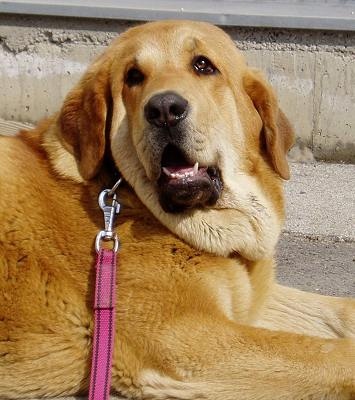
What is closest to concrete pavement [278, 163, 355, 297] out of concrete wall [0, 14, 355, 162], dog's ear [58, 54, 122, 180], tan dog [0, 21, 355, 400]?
concrete wall [0, 14, 355, 162]

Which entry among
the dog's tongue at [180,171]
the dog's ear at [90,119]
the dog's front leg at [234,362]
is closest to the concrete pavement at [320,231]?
the dog's front leg at [234,362]

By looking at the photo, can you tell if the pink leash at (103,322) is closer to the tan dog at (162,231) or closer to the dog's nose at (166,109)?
the tan dog at (162,231)

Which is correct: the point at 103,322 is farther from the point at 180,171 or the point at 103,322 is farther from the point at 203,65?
the point at 203,65

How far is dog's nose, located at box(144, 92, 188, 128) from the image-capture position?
11.8 feet

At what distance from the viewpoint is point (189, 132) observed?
12.1 ft

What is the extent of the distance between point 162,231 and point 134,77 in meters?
0.72

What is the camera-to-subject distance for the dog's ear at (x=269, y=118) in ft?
13.5

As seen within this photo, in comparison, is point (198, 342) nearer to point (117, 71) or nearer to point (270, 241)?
point (270, 241)

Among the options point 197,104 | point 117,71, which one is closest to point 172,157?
point 197,104

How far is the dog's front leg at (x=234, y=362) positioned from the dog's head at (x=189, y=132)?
1.46ft

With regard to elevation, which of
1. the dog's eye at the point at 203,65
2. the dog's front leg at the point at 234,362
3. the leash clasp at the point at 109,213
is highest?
the dog's eye at the point at 203,65

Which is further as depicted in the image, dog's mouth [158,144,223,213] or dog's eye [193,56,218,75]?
dog's eye [193,56,218,75]

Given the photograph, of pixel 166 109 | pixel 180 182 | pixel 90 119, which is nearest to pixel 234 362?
pixel 180 182

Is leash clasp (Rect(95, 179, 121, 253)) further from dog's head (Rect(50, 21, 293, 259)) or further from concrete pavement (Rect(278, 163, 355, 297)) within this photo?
concrete pavement (Rect(278, 163, 355, 297))
